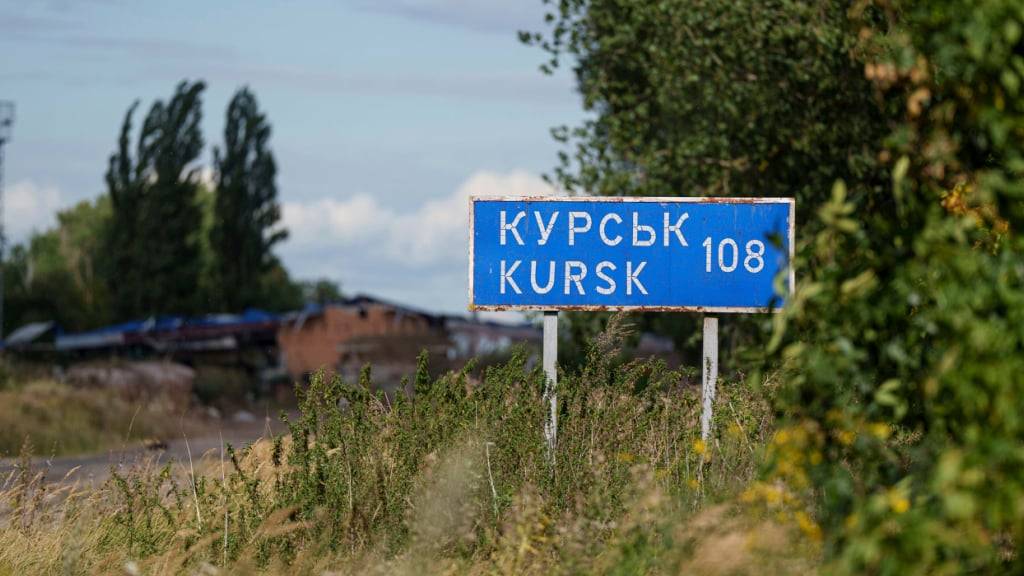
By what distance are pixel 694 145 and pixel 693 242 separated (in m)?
7.97

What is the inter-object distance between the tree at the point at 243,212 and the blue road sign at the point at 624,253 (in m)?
45.1

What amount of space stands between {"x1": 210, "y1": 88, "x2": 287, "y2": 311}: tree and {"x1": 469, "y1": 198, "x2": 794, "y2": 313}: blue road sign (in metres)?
45.1

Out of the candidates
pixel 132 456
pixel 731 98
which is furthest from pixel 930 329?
pixel 132 456

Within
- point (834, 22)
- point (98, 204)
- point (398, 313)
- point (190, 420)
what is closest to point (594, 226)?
point (834, 22)

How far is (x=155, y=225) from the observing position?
51156mm

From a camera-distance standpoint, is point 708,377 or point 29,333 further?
point 29,333

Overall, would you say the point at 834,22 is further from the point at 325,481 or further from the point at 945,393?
the point at 945,393

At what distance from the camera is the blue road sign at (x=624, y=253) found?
1015 centimetres

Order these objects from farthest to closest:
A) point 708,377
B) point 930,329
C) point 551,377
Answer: point 708,377
point 551,377
point 930,329

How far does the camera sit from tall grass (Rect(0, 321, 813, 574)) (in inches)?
298

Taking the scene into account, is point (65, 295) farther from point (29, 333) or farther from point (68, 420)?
point (68, 420)

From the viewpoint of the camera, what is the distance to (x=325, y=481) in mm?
8617

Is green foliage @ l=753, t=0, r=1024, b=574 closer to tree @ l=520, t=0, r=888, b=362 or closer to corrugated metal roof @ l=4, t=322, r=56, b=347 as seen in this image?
tree @ l=520, t=0, r=888, b=362

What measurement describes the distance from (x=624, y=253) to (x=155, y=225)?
4346 centimetres
